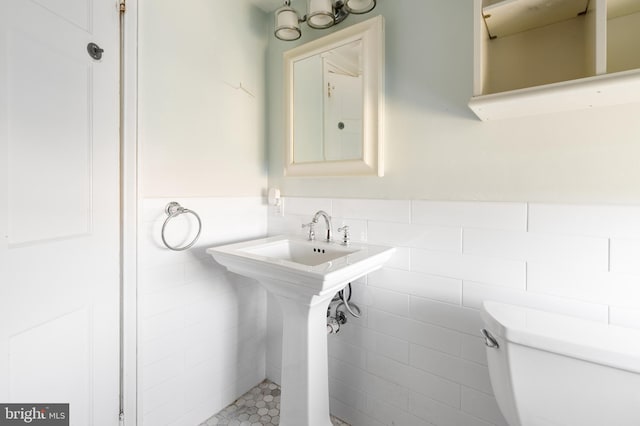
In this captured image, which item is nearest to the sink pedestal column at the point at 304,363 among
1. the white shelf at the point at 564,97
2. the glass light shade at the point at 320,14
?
the white shelf at the point at 564,97

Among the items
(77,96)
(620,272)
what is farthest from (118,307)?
(620,272)

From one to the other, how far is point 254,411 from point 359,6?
2045mm

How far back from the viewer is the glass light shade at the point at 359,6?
130cm

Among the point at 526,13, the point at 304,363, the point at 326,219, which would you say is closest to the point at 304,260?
the point at 326,219

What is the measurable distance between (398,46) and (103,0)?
1.16m

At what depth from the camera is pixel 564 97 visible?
833 millimetres

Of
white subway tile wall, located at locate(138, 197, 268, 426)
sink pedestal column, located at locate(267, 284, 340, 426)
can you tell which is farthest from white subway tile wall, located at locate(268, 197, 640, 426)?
white subway tile wall, located at locate(138, 197, 268, 426)

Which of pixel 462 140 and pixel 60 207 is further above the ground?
pixel 462 140

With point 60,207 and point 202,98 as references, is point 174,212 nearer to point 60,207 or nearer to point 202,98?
point 60,207

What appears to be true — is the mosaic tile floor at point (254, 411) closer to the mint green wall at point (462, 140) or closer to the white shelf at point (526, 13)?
the mint green wall at point (462, 140)

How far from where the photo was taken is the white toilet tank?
0.70 metres

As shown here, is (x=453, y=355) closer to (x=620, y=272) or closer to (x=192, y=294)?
(x=620, y=272)

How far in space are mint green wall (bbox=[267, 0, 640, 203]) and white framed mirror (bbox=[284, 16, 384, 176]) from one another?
0.07m

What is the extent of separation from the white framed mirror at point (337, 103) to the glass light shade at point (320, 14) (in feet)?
0.23
